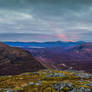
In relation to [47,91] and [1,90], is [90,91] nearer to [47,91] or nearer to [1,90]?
[47,91]

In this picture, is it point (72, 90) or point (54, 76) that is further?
point (54, 76)

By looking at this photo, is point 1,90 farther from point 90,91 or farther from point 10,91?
point 90,91

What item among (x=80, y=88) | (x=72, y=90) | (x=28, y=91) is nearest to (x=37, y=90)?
(x=28, y=91)

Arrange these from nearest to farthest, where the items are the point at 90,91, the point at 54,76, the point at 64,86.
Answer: the point at 90,91 → the point at 64,86 → the point at 54,76

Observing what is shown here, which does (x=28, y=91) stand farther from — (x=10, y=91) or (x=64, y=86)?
(x=64, y=86)

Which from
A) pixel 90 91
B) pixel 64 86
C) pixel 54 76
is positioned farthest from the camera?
pixel 54 76

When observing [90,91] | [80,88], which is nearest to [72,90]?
[80,88]

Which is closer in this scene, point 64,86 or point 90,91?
point 90,91

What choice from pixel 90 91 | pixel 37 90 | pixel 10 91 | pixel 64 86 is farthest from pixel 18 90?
pixel 90 91
